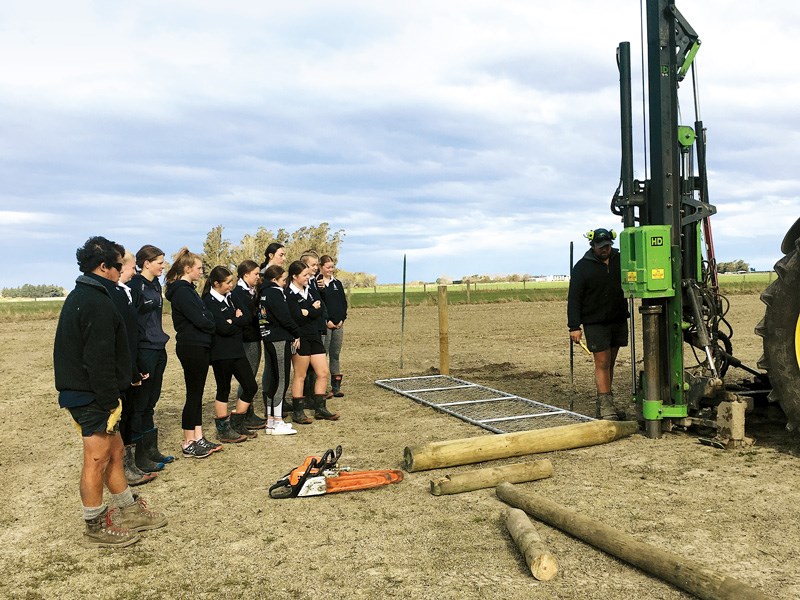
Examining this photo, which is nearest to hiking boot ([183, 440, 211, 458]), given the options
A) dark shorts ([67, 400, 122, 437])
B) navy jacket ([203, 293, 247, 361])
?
navy jacket ([203, 293, 247, 361])

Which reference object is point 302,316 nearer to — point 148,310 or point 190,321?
point 190,321

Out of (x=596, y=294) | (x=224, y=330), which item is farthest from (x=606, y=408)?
(x=224, y=330)

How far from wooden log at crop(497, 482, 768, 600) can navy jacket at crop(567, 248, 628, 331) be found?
329cm

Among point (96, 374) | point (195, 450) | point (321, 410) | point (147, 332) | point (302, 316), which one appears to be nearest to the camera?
point (96, 374)

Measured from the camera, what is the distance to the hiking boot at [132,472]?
6031mm

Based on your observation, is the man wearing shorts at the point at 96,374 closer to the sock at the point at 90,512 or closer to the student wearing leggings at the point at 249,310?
the sock at the point at 90,512

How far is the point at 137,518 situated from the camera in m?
4.88

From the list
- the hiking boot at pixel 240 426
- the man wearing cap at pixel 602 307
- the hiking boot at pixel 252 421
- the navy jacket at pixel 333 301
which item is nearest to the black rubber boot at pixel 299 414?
the hiking boot at pixel 252 421

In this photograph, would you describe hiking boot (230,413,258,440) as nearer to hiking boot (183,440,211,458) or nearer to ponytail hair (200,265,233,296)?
hiking boot (183,440,211,458)

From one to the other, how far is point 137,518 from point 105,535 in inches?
9.8

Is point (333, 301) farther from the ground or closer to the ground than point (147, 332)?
farther from the ground

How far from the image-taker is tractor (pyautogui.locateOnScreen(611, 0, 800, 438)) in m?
6.80

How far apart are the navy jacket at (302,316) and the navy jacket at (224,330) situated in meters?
0.80

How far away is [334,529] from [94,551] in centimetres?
156
